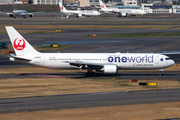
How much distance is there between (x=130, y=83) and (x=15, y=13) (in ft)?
555

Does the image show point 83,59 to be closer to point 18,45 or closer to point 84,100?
point 18,45

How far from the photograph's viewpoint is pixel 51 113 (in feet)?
95.8

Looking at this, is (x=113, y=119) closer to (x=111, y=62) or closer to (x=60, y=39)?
(x=111, y=62)

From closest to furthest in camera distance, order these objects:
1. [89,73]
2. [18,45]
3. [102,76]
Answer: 1. [18,45]
2. [89,73]
3. [102,76]

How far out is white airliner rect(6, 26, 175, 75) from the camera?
161 feet

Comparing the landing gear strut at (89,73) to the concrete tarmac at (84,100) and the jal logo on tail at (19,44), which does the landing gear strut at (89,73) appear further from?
the concrete tarmac at (84,100)

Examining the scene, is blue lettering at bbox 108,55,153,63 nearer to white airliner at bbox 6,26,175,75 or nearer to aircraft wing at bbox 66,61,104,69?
white airliner at bbox 6,26,175,75

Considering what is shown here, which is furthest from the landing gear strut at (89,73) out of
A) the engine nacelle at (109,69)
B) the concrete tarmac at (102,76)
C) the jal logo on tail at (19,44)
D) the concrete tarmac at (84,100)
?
the concrete tarmac at (84,100)

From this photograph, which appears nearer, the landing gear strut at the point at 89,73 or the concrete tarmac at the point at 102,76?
the concrete tarmac at the point at 102,76

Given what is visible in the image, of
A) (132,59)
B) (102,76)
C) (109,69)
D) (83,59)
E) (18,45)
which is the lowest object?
(102,76)

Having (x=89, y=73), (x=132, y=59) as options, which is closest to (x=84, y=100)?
(x=89, y=73)

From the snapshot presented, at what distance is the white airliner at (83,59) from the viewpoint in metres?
49.2

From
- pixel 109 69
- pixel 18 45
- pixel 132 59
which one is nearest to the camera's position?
pixel 109 69

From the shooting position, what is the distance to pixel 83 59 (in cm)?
5000
